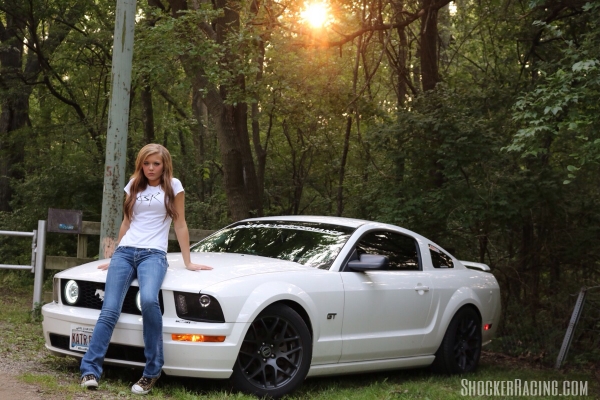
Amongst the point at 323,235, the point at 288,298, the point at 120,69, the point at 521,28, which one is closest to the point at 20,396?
the point at 288,298

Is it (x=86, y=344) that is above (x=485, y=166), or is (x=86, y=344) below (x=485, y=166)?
below

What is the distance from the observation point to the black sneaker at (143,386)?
5730mm

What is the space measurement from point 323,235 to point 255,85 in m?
6.54

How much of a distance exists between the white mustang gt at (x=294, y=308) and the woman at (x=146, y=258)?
0.43 ft

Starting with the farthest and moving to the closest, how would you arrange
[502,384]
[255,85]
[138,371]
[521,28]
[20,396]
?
[521,28], [255,85], [502,384], [138,371], [20,396]

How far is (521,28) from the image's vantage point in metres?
14.7

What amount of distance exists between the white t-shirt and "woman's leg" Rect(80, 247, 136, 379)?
0.93ft

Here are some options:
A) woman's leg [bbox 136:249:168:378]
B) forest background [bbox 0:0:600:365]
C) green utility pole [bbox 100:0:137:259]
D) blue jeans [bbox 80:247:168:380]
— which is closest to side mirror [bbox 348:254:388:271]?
blue jeans [bbox 80:247:168:380]

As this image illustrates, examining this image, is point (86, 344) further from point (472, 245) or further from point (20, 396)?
point (472, 245)

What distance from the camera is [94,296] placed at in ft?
20.7

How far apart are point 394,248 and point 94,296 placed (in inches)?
118

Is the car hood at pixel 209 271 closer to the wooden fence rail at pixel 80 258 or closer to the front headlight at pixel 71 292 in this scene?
the front headlight at pixel 71 292

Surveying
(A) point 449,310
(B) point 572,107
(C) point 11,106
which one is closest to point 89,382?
(A) point 449,310

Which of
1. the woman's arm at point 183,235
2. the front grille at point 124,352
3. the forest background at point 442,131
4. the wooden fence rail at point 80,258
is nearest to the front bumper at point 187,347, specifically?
the front grille at point 124,352
